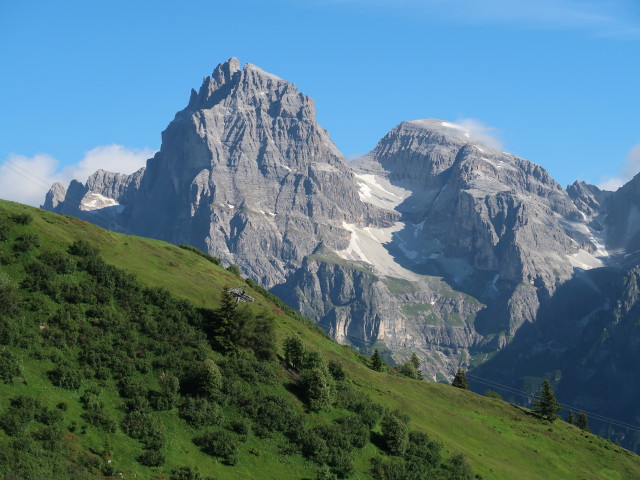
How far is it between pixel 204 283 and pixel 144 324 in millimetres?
28492

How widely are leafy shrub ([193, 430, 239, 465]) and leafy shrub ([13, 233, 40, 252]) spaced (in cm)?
3467

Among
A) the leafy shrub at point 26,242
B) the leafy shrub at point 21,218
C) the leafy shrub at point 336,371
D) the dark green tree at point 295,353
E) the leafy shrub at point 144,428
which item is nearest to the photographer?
the leafy shrub at point 144,428

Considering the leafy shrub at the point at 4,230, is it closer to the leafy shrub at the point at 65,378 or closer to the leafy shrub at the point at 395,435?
the leafy shrub at the point at 65,378

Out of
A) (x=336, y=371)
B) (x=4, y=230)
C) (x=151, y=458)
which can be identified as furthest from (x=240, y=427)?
(x=4, y=230)

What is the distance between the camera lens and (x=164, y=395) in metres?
84.1

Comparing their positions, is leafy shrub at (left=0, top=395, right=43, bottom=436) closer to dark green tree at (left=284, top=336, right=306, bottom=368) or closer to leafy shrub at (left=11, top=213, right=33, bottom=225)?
leafy shrub at (left=11, top=213, right=33, bottom=225)

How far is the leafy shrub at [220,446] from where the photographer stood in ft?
260

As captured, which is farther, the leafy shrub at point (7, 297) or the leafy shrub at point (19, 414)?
the leafy shrub at point (7, 297)

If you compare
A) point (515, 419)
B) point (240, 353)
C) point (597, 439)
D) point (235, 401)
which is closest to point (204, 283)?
point (240, 353)

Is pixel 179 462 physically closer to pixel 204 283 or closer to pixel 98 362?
pixel 98 362

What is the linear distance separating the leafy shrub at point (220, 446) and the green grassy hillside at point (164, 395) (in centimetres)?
11

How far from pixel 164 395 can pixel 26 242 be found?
28906 millimetres

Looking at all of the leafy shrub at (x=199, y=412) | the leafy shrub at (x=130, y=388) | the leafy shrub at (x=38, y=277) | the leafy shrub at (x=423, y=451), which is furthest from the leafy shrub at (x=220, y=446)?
the leafy shrub at (x=38, y=277)

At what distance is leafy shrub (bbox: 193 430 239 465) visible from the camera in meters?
79.3
